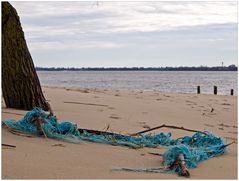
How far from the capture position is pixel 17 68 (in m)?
5.85

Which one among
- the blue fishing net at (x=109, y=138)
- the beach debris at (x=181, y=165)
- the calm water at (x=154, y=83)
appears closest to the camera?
the beach debris at (x=181, y=165)

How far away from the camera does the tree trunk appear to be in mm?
A: 5855

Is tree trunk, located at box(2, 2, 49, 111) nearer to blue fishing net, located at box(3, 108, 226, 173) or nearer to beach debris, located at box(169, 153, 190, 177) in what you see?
blue fishing net, located at box(3, 108, 226, 173)

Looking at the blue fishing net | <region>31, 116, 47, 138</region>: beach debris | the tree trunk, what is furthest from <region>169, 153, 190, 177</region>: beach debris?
the tree trunk

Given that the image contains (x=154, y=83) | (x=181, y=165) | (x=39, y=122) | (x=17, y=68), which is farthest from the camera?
(x=154, y=83)

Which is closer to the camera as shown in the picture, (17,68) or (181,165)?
(181,165)

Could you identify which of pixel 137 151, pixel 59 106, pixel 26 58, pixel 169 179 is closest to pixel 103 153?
pixel 137 151

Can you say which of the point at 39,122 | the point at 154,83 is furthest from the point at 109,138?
the point at 154,83

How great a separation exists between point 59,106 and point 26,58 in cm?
128

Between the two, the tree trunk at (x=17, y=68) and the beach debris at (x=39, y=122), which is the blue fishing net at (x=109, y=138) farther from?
the tree trunk at (x=17, y=68)

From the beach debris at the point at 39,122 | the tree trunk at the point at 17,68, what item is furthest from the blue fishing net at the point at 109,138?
the tree trunk at the point at 17,68

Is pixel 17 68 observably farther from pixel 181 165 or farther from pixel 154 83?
pixel 154 83

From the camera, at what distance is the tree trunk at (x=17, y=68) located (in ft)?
19.2

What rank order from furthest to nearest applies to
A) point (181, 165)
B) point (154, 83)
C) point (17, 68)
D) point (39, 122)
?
point (154, 83), point (17, 68), point (39, 122), point (181, 165)
